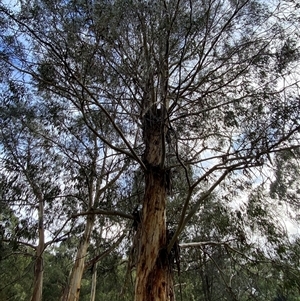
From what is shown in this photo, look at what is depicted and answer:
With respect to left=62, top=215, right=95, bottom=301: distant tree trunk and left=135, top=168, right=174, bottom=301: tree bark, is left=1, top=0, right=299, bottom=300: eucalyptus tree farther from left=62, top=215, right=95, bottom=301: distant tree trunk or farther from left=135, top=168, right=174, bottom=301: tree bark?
left=62, top=215, right=95, bottom=301: distant tree trunk

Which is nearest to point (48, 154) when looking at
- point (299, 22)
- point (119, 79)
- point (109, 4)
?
point (119, 79)

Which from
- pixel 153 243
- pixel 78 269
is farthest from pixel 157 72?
pixel 78 269

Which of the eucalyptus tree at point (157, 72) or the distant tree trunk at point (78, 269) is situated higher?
the eucalyptus tree at point (157, 72)

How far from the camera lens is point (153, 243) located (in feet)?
8.02

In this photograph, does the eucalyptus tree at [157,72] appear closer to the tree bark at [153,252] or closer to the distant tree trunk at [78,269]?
the tree bark at [153,252]

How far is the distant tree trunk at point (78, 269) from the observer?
16.2 ft

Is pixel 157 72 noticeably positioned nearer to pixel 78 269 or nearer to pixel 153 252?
pixel 153 252

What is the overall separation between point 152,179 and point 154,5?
79.8 inches

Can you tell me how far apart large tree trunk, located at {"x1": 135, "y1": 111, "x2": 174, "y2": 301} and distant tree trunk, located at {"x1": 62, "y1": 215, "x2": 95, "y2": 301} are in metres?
2.59

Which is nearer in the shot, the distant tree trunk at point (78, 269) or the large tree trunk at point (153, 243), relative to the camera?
the large tree trunk at point (153, 243)

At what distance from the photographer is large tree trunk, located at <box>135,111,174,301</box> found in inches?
87.4

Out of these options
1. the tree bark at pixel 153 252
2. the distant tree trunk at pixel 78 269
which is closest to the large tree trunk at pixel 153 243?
the tree bark at pixel 153 252

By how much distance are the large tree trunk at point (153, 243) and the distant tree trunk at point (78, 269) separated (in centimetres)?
259

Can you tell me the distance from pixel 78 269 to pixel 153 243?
3260mm
